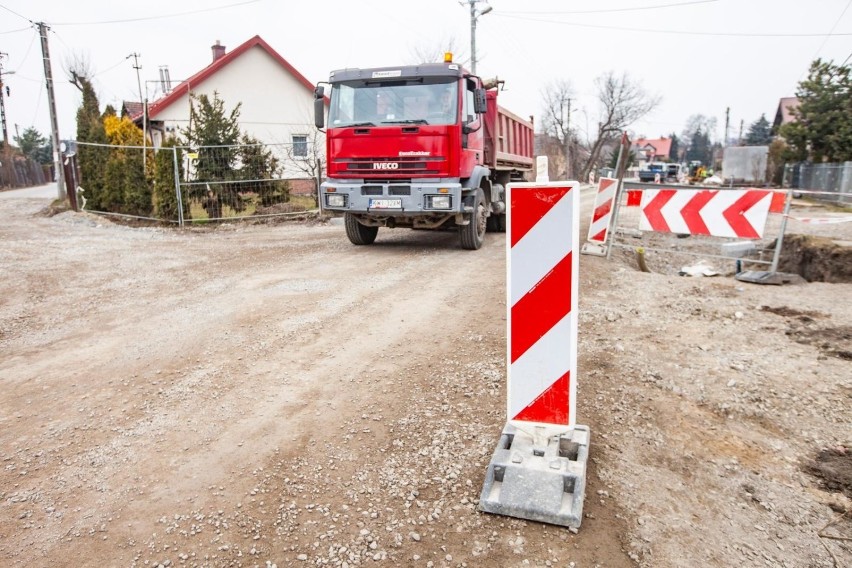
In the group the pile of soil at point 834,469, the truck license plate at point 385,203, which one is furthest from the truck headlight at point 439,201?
the pile of soil at point 834,469

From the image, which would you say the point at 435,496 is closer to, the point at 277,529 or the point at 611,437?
the point at 277,529

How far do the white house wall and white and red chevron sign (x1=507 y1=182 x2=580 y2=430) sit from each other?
2675 centimetres

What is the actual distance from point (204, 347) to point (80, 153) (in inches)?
580

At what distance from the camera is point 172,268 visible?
28.7 ft

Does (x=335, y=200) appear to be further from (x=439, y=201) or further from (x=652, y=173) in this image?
(x=652, y=173)

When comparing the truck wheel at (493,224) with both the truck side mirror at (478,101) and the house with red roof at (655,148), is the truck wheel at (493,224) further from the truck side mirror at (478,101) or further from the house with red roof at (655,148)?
the house with red roof at (655,148)

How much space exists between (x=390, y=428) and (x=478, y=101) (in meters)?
7.07

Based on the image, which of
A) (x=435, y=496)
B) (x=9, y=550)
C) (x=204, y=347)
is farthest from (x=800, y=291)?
(x=9, y=550)

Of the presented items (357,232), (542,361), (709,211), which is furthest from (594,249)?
(542,361)

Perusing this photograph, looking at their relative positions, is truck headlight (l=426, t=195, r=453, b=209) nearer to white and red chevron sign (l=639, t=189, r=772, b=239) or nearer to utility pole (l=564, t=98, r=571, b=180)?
white and red chevron sign (l=639, t=189, r=772, b=239)

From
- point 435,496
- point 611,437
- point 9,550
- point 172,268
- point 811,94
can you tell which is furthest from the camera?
point 811,94

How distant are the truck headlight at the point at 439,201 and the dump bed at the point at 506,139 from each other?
8.20ft

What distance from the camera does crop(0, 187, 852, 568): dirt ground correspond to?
8.21ft

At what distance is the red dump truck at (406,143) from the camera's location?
350 inches
